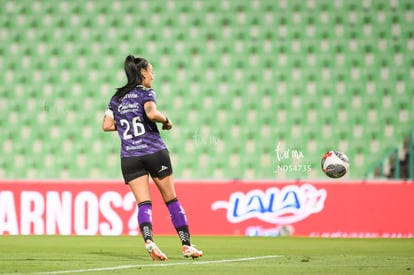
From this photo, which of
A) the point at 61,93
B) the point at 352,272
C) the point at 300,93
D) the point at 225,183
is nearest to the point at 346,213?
the point at 225,183

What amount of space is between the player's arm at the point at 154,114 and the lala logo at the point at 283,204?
15.7 ft

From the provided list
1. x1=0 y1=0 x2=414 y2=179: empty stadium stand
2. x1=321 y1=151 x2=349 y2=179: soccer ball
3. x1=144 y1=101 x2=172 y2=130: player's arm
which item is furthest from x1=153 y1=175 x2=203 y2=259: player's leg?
x1=0 y1=0 x2=414 y2=179: empty stadium stand

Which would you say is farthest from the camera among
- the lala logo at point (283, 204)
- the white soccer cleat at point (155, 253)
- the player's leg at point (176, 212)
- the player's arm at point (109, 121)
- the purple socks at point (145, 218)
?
the lala logo at point (283, 204)

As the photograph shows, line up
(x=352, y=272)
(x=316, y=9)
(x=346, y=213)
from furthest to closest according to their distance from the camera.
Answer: (x=316, y=9) < (x=346, y=213) < (x=352, y=272)

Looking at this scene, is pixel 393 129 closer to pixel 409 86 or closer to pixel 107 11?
pixel 409 86

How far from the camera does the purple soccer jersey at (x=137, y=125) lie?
6.70 metres

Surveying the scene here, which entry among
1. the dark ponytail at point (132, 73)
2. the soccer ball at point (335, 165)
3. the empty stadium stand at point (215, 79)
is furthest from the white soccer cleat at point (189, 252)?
the empty stadium stand at point (215, 79)

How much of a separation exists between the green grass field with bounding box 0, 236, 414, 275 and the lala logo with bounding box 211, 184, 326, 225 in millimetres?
492

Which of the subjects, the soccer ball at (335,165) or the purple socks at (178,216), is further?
the soccer ball at (335,165)

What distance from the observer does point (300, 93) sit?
13.2 m

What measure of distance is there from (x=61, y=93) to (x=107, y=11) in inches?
61.5

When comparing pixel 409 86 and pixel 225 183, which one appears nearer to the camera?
pixel 225 183

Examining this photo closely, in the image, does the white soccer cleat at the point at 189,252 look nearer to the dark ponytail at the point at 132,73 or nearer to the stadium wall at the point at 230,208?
the dark ponytail at the point at 132,73

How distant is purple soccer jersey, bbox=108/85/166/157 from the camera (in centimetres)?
670
